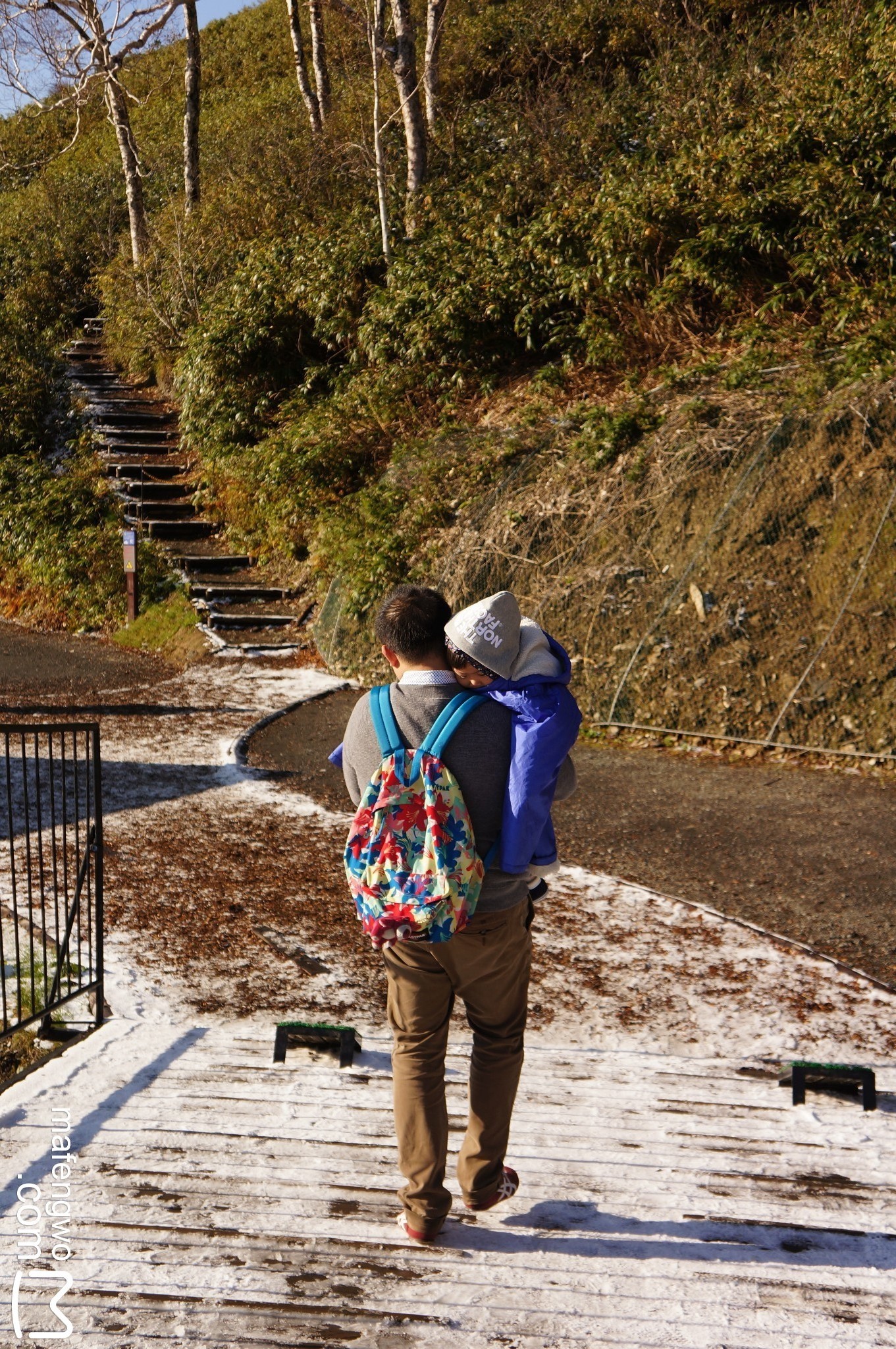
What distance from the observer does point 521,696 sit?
294cm

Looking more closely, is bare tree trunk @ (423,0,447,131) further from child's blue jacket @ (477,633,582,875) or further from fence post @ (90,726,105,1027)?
child's blue jacket @ (477,633,582,875)

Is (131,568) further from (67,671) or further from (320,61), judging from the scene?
(320,61)

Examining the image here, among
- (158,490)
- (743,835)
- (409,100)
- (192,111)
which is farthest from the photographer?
(192,111)

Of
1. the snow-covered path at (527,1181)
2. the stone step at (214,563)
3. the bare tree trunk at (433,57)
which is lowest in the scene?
the snow-covered path at (527,1181)

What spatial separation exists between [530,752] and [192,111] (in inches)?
932

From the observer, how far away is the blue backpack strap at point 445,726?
2887mm

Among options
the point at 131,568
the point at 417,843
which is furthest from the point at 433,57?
the point at 417,843

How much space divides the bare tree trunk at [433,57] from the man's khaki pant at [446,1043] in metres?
20.2

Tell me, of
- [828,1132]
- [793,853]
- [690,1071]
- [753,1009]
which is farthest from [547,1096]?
[793,853]

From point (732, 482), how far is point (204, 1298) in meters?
8.47

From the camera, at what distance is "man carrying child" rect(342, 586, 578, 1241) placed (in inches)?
116

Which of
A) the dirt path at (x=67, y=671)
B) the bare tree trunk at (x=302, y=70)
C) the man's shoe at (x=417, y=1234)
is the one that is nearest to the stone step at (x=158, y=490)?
the dirt path at (x=67, y=671)

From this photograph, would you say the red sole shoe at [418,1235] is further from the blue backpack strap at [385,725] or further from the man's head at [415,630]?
the man's head at [415,630]

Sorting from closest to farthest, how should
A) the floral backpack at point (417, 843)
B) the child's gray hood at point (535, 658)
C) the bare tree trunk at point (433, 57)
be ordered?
1. the floral backpack at point (417, 843)
2. the child's gray hood at point (535, 658)
3. the bare tree trunk at point (433, 57)
